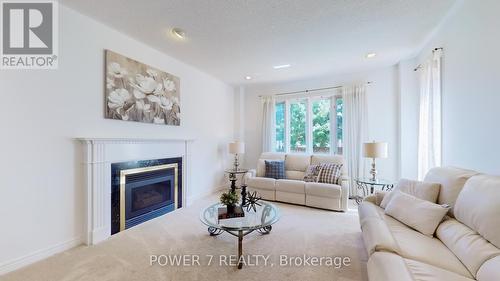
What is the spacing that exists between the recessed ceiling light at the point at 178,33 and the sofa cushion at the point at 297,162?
3.05 metres

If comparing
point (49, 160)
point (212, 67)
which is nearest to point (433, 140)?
point (212, 67)

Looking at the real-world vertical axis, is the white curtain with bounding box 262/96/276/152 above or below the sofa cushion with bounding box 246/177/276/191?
above

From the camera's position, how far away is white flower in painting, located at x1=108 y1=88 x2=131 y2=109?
8.80 ft

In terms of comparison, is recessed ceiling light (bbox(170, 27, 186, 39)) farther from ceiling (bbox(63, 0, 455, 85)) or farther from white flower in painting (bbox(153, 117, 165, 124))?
white flower in painting (bbox(153, 117, 165, 124))

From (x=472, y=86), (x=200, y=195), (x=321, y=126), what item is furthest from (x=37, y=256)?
(x=321, y=126)

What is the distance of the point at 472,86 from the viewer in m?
2.06

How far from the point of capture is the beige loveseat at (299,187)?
3.52 meters

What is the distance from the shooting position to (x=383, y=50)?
10.9 ft

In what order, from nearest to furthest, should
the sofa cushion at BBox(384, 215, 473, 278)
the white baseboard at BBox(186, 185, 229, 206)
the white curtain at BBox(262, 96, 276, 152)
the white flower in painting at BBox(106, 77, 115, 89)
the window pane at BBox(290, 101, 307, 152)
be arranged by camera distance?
the sofa cushion at BBox(384, 215, 473, 278)
the white flower in painting at BBox(106, 77, 115, 89)
the white baseboard at BBox(186, 185, 229, 206)
the window pane at BBox(290, 101, 307, 152)
the white curtain at BBox(262, 96, 276, 152)

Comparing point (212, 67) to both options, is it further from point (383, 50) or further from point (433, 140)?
point (433, 140)

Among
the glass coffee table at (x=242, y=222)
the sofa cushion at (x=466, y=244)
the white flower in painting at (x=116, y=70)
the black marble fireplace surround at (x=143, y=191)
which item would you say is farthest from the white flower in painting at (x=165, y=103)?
the sofa cushion at (x=466, y=244)

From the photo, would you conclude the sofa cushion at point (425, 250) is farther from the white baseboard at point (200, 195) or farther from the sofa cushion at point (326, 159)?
the white baseboard at point (200, 195)

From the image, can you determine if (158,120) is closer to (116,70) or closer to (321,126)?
(116,70)

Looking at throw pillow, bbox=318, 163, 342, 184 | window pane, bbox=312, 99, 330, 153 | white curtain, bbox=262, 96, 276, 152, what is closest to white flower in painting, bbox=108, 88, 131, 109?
white curtain, bbox=262, 96, 276, 152
